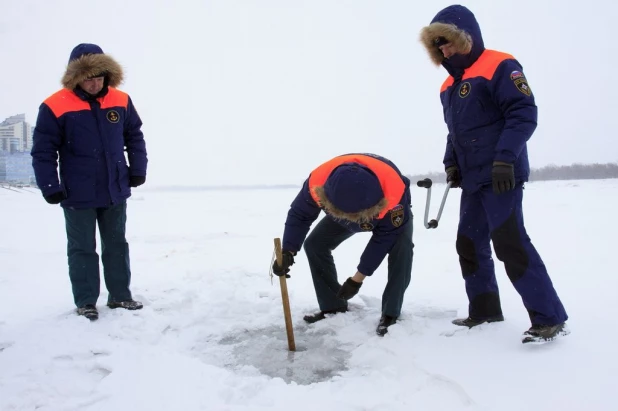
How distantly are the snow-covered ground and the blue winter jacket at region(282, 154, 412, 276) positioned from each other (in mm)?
527

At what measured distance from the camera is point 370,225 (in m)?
3.01

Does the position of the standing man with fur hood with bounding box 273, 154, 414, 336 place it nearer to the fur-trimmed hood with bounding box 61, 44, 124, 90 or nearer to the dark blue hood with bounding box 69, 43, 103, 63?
the fur-trimmed hood with bounding box 61, 44, 124, 90

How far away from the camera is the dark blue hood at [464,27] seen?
2.78 metres

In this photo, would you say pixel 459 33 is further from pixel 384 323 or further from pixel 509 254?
pixel 384 323

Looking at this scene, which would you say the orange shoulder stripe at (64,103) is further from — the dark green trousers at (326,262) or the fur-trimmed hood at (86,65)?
the dark green trousers at (326,262)

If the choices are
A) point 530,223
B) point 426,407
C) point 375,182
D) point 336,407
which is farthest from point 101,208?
point 530,223

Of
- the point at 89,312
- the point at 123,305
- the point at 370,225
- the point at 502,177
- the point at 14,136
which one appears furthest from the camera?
the point at 14,136

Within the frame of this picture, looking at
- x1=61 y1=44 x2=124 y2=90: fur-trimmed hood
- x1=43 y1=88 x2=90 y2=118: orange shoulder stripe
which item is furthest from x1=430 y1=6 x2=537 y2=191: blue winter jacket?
x1=43 y1=88 x2=90 y2=118: orange shoulder stripe

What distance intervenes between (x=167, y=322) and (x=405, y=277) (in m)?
1.79

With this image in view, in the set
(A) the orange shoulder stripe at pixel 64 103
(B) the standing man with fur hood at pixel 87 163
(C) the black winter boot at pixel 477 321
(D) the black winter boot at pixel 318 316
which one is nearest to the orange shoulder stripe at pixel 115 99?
(B) the standing man with fur hood at pixel 87 163

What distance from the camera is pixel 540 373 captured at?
226 cm

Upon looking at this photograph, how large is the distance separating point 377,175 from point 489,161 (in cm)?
69

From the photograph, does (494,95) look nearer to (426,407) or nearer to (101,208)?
(426,407)

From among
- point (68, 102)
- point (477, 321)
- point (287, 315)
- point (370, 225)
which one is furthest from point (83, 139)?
point (477, 321)
